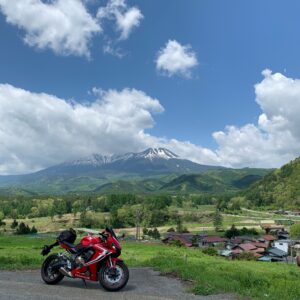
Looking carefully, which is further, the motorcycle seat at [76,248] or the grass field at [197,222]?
the grass field at [197,222]

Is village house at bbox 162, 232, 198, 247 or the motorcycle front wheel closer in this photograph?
the motorcycle front wheel

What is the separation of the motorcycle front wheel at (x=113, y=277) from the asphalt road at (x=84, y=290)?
206mm

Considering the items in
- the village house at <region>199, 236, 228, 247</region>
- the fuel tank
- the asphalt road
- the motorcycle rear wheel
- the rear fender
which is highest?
the fuel tank

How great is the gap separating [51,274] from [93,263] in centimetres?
166

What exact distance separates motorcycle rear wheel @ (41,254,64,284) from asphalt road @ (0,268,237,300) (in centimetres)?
19

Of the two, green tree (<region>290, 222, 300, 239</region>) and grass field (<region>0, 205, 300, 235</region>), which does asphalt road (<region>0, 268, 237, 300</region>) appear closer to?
green tree (<region>290, 222, 300, 239</region>)

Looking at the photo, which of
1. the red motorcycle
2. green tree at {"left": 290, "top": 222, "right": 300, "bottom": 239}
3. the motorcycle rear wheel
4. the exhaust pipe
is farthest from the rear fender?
green tree at {"left": 290, "top": 222, "right": 300, "bottom": 239}

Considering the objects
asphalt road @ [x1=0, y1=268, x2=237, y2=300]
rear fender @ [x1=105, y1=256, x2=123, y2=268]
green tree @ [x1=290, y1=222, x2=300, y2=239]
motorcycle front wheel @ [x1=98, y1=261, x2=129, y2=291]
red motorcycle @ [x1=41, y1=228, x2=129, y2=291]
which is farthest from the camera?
green tree @ [x1=290, y1=222, x2=300, y2=239]

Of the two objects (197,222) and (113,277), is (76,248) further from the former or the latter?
(197,222)

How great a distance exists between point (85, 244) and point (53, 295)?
221 cm

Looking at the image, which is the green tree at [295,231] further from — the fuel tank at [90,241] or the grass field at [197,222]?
the fuel tank at [90,241]

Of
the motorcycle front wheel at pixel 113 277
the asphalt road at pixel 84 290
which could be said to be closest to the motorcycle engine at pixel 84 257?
the motorcycle front wheel at pixel 113 277

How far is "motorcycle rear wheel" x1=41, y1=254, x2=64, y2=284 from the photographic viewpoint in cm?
1287

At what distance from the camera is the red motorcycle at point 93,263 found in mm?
12211
